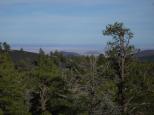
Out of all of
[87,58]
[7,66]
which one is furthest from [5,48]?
[87,58]

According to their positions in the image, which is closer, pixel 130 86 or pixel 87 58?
pixel 130 86

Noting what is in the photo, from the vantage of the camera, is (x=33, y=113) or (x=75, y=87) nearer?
(x=75, y=87)

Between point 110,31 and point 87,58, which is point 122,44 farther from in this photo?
point 87,58

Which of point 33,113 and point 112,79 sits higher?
point 112,79

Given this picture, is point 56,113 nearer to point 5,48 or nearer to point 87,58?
point 87,58

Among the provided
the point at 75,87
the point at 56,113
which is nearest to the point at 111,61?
the point at 75,87

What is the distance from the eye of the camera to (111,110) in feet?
90.0

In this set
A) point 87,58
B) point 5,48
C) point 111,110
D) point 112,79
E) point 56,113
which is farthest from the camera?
point 5,48

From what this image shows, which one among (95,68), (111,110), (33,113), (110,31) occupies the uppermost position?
(110,31)

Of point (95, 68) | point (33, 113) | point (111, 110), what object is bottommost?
point (33, 113)

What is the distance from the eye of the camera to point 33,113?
5391cm

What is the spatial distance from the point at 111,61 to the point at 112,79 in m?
1.10

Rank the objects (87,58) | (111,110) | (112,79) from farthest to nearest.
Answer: (87,58)
(112,79)
(111,110)

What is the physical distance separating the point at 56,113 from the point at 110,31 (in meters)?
23.0
